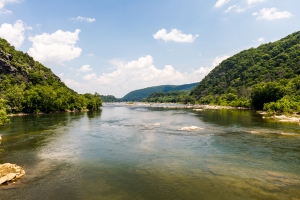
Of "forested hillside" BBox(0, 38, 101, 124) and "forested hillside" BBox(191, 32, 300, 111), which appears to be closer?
"forested hillside" BBox(0, 38, 101, 124)

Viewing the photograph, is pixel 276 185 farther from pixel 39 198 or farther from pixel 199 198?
pixel 39 198

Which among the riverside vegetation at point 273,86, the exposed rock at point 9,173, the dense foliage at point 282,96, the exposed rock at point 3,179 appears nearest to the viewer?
the exposed rock at point 3,179

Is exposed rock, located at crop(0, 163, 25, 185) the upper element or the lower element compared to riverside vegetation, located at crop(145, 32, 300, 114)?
lower

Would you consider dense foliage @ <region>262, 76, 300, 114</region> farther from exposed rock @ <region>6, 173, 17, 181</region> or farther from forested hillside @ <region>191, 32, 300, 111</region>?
exposed rock @ <region>6, 173, 17, 181</region>

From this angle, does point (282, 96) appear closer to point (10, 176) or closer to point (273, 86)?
point (273, 86)

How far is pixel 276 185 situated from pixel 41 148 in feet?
105

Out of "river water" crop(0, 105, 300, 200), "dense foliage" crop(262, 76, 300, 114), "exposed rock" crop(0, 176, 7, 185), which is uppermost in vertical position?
"dense foliage" crop(262, 76, 300, 114)

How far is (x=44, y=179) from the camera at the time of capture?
21.5 meters

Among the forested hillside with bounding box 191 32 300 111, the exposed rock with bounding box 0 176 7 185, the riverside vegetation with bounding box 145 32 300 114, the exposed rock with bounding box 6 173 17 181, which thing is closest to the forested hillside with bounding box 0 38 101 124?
the exposed rock with bounding box 6 173 17 181

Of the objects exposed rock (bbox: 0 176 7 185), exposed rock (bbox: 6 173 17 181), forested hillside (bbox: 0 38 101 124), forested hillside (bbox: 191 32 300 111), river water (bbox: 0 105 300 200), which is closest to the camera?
river water (bbox: 0 105 300 200)

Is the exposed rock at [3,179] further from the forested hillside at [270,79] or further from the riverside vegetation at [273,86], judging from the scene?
the forested hillside at [270,79]

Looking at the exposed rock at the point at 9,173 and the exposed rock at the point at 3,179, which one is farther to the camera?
the exposed rock at the point at 9,173

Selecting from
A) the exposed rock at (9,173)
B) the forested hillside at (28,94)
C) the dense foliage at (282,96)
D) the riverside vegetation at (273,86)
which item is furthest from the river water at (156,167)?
the riverside vegetation at (273,86)

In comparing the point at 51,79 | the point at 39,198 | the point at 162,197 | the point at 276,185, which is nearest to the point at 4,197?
the point at 39,198
